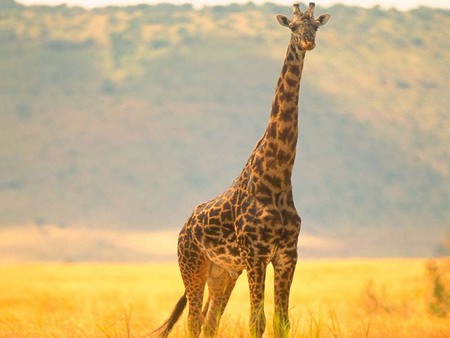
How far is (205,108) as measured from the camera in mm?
82812

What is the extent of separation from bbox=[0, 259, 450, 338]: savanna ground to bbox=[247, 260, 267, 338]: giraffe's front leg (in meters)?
0.36

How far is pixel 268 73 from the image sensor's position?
281 feet

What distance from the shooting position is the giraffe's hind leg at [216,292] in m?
12.4

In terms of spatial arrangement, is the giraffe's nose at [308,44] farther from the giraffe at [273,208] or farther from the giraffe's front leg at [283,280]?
the giraffe's front leg at [283,280]

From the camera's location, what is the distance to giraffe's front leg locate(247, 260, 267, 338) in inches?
430

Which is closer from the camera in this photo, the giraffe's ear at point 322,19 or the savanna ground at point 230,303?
the giraffe's ear at point 322,19

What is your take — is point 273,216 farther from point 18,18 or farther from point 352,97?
point 18,18

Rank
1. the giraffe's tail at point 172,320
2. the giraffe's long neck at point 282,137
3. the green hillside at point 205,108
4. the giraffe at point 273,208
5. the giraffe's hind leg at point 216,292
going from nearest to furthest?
the giraffe at point 273,208, the giraffe's long neck at point 282,137, the giraffe's hind leg at point 216,292, the giraffe's tail at point 172,320, the green hillside at point 205,108

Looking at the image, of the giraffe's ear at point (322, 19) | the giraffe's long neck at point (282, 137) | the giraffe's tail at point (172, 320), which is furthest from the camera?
the giraffe's tail at point (172, 320)

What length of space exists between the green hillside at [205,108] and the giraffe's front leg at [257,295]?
56.3 m

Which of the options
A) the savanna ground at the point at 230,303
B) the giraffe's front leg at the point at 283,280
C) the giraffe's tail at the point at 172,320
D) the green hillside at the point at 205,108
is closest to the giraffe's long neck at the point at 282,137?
the giraffe's front leg at the point at 283,280

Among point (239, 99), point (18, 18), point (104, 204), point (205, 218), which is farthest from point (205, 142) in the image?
point (205, 218)

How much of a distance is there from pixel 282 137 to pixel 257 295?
178 cm

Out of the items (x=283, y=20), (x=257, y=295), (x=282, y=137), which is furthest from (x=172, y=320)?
(x=283, y=20)
